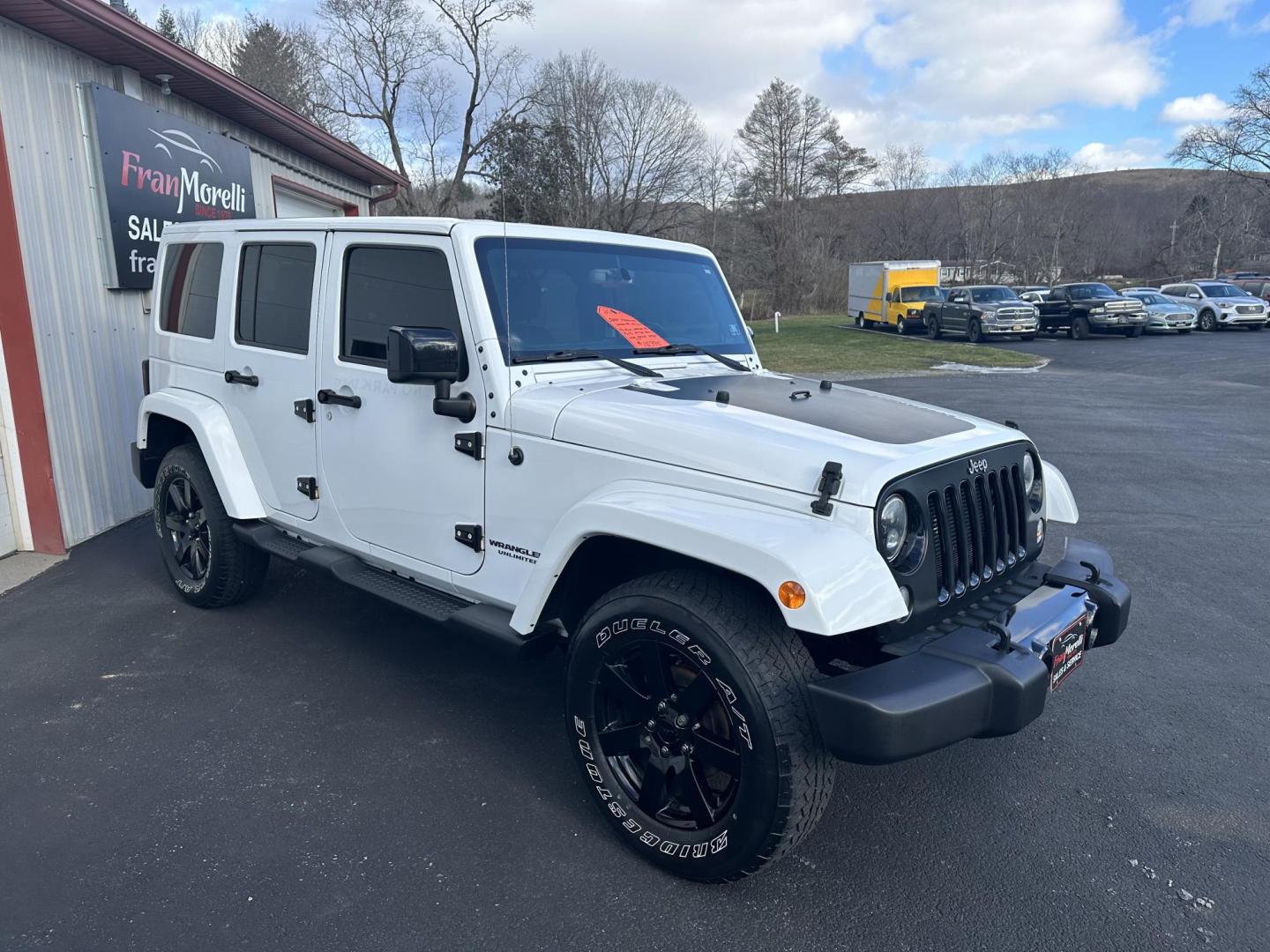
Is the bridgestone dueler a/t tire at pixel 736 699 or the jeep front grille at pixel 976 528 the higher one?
the jeep front grille at pixel 976 528

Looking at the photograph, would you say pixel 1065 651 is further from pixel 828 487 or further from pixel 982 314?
pixel 982 314

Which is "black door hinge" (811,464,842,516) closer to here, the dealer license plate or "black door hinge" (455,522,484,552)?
the dealer license plate

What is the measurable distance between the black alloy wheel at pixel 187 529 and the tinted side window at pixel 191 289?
0.86 meters

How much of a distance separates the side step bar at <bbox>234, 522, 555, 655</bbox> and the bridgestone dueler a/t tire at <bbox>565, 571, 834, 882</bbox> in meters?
0.40

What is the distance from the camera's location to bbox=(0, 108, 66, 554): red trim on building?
584 centimetres

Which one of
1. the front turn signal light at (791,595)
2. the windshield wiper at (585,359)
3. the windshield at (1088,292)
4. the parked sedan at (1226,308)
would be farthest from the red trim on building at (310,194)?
the parked sedan at (1226,308)

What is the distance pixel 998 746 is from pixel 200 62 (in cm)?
796

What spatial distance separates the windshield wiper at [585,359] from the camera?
133 inches

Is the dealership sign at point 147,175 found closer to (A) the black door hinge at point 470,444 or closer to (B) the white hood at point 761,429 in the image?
(A) the black door hinge at point 470,444

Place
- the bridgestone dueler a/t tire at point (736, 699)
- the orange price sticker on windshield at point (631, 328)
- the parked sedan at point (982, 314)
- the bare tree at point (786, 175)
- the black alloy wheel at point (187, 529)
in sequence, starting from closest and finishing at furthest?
1. the bridgestone dueler a/t tire at point (736, 699)
2. the orange price sticker on windshield at point (631, 328)
3. the black alloy wheel at point (187, 529)
4. the parked sedan at point (982, 314)
5. the bare tree at point (786, 175)

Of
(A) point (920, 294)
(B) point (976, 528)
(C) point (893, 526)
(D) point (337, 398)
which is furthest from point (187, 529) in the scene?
(A) point (920, 294)

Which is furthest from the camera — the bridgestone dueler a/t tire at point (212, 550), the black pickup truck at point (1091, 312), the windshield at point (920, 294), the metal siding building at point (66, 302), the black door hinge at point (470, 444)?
the windshield at point (920, 294)

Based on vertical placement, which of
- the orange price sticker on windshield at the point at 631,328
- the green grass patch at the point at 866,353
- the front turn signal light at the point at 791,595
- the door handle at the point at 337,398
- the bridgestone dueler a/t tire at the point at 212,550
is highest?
the orange price sticker on windshield at the point at 631,328

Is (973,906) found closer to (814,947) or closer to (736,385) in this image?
(814,947)
